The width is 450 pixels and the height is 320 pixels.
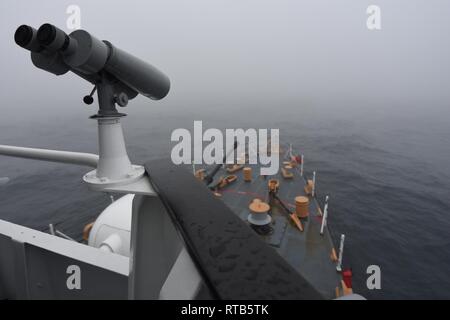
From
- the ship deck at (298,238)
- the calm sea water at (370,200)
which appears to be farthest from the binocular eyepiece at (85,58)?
the calm sea water at (370,200)

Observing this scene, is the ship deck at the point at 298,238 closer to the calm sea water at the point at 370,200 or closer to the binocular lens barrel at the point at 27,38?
the calm sea water at the point at 370,200

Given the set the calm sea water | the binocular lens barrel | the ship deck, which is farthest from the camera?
the calm sea water

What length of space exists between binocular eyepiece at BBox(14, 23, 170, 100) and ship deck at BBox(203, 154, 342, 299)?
21.5ft

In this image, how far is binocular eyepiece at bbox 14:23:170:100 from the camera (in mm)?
1782

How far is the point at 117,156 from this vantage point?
76.4 inches

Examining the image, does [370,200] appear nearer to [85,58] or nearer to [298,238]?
[298,238]

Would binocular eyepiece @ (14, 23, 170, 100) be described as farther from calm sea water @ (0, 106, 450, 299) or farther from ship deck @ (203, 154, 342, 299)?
calm sea water @ (0, 106, 450, 299)

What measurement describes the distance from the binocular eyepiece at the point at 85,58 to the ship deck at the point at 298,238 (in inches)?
258

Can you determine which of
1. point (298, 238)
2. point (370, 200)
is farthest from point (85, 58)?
point (370, 200)

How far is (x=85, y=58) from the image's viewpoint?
179cm

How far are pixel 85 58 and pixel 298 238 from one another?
11.0 metres

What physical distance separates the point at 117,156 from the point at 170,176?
0.50 metres

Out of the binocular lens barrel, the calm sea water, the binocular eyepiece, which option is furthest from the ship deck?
the binocular lens barrel
